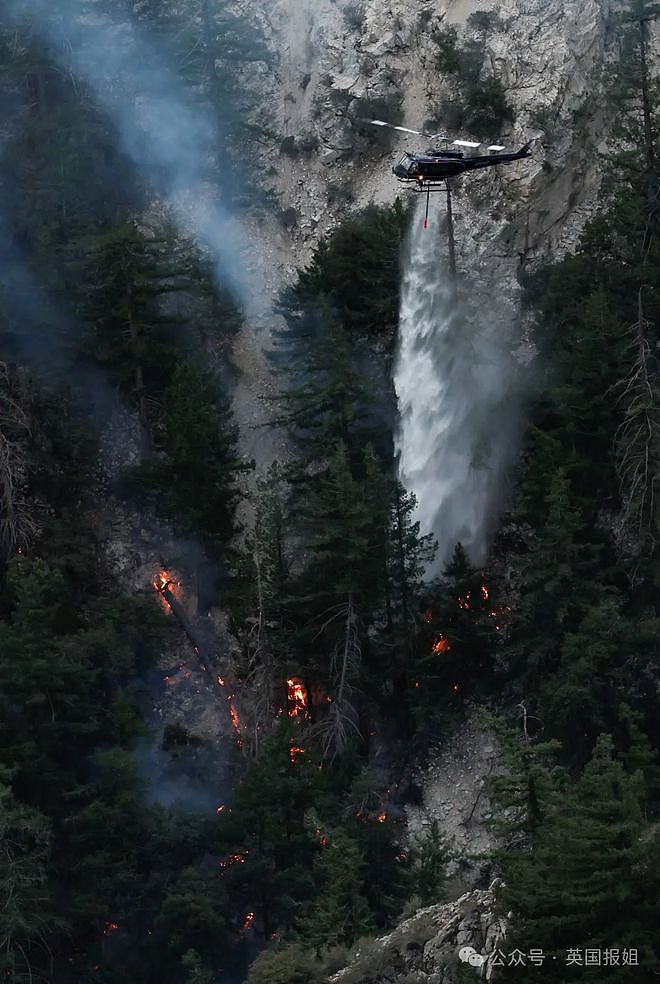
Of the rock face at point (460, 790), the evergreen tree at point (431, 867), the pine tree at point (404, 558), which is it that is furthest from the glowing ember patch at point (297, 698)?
the evergreen tree at point (431, 867)

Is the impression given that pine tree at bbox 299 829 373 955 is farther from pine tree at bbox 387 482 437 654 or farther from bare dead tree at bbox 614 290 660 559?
bare dead tree at bbox 614 290 660 559

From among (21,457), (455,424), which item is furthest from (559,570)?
(21,457)

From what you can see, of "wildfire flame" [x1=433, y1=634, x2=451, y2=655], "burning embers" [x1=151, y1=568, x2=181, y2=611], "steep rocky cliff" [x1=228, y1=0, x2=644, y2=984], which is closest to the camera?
"wildfire flame" [x1=433, y1=634, x2=451, y2=655]

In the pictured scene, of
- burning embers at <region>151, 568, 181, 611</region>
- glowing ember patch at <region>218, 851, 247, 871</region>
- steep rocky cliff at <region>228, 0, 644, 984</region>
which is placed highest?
steep rocky cliff at <region>228, 0, 644, 984</region>

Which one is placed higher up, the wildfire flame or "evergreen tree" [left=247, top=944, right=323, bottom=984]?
the wildfire flame

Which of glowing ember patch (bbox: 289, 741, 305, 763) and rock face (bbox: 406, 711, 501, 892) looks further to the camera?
rock face (bbox: 406, 711, 501, 892)

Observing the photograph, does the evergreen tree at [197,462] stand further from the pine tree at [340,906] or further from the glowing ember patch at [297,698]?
the pine tree at [340,906]

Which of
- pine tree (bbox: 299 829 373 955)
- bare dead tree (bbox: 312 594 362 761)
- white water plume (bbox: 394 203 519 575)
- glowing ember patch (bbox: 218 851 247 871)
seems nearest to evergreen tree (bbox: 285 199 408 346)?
white water plume (bbox: 394 203 519 575)
